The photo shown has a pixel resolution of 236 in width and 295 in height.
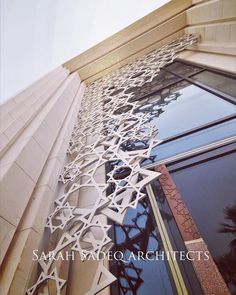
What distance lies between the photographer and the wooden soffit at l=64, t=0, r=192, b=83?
711 centimetres

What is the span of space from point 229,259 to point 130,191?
0.96 metres

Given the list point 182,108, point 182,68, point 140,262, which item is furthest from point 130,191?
point 182,68

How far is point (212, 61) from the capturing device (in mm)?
5176

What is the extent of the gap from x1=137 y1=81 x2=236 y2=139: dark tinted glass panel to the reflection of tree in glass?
69.6 inches

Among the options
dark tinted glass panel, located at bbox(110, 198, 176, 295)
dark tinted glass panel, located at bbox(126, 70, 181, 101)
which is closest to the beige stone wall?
dark tinted glass panel, located at bbox(110, 198, 176, 295)

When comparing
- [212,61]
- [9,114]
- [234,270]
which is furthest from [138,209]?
[212,61]

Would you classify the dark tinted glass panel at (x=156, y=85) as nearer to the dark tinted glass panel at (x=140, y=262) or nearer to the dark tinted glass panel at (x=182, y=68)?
the dark tinted glass panel at (x=182, y=68)

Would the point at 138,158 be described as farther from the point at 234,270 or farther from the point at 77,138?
the point at 77,138

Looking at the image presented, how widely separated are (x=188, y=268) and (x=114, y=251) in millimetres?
791

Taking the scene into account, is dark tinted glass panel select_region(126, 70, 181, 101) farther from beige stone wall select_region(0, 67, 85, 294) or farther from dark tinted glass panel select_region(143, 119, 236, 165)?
dark tinted glass panel select_region(143, 119, 236, 165)

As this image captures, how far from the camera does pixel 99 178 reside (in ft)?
12.1

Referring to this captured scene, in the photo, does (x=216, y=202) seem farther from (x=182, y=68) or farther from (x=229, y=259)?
(x=182, y=68)

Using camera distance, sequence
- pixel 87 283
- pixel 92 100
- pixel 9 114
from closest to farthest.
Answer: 1. pixel 87 283
2. pixel 9 114
3. pixel 92 100

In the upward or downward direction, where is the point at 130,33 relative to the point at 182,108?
upward
